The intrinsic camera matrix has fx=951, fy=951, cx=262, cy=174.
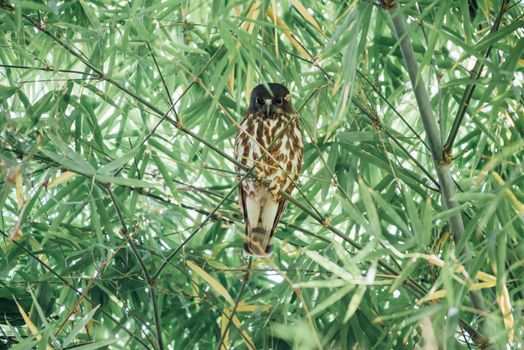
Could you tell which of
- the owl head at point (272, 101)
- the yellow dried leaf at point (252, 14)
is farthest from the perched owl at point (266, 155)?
the yellow dried leaf at point (252, 14)

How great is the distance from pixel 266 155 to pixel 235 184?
324mm

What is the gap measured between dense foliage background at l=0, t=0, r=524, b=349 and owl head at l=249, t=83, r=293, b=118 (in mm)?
240

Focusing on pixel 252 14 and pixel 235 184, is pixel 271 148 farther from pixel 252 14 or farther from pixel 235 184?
pixel 252 14

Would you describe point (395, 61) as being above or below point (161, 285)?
above

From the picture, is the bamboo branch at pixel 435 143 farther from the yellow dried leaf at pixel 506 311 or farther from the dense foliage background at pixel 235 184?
the yellow dried leaf at pixel 506 311

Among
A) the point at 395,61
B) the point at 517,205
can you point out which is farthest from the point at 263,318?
the point at 395,61

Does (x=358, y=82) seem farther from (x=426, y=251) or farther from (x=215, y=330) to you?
(x=215, y=330)

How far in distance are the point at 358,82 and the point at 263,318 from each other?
2.61 feet

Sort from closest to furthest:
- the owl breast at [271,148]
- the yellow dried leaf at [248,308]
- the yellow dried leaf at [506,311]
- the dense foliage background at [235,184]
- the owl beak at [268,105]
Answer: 1. the yellow dried leaf at [506,311]
2. the dense foliage background at [235,184]
3. the yellow dried leaf at [248,308]
4. the owl breast at [271,148]
5. the owl beak at [268,105]

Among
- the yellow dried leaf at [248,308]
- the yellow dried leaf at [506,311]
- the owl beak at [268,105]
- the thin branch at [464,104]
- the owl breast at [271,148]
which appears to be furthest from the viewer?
the owl beak at [268,105]

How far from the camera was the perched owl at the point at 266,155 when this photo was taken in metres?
3.48

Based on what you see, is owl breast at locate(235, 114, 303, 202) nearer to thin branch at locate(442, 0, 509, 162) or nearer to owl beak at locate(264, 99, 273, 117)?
owl beak at locate(264, 99, 273, 117)

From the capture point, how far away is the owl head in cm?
368

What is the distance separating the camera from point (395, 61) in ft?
12.1
